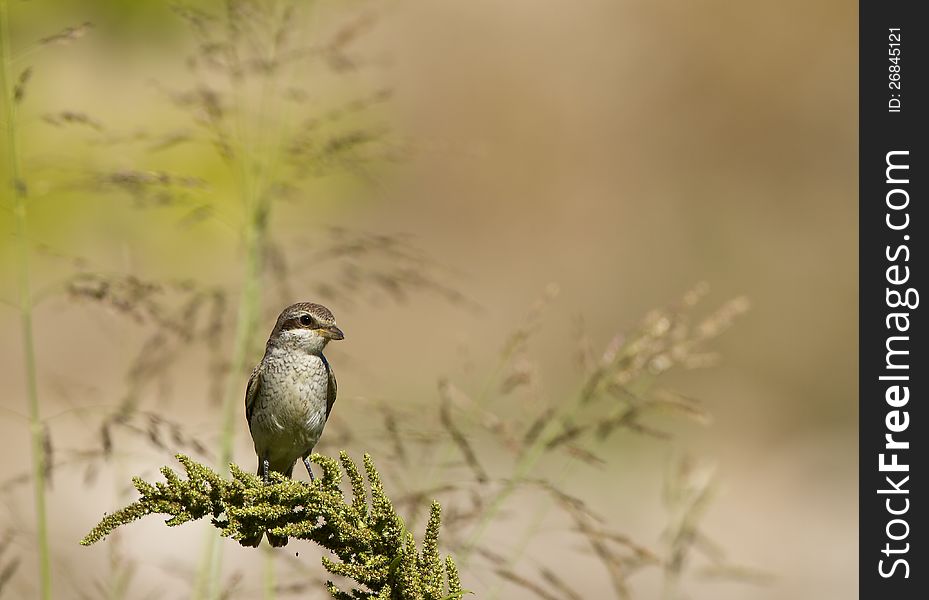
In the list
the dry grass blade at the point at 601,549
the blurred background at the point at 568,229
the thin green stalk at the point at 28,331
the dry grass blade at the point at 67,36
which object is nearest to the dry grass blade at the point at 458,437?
the dry grass blade at the point at 601,549

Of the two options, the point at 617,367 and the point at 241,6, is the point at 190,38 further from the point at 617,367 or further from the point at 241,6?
the point at 617,367

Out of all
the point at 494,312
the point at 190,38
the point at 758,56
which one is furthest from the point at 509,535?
the point at 758,56

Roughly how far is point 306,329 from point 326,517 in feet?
3.76

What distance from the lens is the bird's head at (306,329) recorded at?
349cm

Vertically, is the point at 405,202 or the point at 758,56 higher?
the point at 758,56

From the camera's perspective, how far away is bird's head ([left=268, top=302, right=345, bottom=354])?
11.5ft

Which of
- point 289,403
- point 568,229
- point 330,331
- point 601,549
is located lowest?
point 601,549

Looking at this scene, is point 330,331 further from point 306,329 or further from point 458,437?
point 458,437

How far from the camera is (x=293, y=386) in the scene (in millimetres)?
3562

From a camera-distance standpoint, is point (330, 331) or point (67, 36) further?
point (67, 36)

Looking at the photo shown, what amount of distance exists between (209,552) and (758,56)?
13821mm

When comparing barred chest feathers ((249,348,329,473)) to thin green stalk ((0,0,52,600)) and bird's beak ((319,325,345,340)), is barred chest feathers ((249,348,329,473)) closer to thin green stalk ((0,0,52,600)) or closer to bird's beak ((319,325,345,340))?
bird's beak ((319,325,345,340))

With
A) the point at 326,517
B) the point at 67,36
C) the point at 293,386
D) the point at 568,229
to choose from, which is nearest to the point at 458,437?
the point at 293,386

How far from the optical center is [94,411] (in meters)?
4.09
